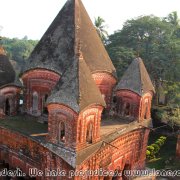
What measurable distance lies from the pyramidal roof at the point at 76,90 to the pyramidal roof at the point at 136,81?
3842 millimetres

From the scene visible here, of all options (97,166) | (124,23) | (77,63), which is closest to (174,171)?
(97,166)

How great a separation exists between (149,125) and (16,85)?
7.19 meters

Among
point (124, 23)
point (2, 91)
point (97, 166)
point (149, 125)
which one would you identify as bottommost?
point (97, 166)

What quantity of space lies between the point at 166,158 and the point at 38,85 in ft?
37.7

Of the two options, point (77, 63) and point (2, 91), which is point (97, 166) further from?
point (2, 91)

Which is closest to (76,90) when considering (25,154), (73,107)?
(73,107)

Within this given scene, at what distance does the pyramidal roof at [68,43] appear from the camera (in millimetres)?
11781

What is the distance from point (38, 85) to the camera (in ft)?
41.3

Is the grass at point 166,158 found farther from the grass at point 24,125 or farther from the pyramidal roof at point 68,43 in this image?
the grass at point 24,125

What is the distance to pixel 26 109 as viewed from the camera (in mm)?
13117

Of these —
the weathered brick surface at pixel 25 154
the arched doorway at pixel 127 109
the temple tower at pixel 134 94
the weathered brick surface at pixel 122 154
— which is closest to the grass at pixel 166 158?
the weathered brick surface at pixel 122 154

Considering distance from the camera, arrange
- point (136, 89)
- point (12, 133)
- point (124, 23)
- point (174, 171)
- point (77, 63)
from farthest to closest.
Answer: point (124, 23)
point (174, 171)
point (136, 89)
point (12, 133)
point (77, 63)

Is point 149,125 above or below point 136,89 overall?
below

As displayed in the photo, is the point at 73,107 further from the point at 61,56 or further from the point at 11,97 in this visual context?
the point at 11,97
